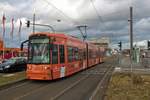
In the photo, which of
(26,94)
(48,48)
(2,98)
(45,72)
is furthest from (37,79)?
(2,98)

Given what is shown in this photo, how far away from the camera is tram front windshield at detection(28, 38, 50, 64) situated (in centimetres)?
1948

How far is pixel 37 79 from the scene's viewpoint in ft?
64.4

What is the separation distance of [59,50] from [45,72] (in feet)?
7.76

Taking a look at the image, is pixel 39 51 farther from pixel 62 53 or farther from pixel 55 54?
pixel 62 53

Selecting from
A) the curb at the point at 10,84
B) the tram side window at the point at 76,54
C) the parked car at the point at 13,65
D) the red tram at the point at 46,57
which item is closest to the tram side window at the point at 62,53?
the red tram at the point at 46,57

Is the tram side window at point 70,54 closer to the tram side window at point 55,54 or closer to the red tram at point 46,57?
the red tram at point 46,57

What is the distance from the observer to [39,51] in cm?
1958

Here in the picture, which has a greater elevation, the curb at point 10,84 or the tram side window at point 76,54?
the tram side window at point 76,54

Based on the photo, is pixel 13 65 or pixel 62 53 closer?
pixel 62 53

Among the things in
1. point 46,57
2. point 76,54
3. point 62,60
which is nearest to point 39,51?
point 46,57

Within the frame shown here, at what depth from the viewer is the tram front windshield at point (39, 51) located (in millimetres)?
19484

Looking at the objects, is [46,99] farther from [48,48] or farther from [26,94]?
[48,48]

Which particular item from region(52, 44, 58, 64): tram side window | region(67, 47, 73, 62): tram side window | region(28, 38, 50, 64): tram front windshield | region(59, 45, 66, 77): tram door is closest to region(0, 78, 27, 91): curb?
region(28, 38, 50, 64): tram front windshield

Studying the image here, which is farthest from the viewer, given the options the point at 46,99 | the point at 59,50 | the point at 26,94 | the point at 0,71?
the point at 0,71
